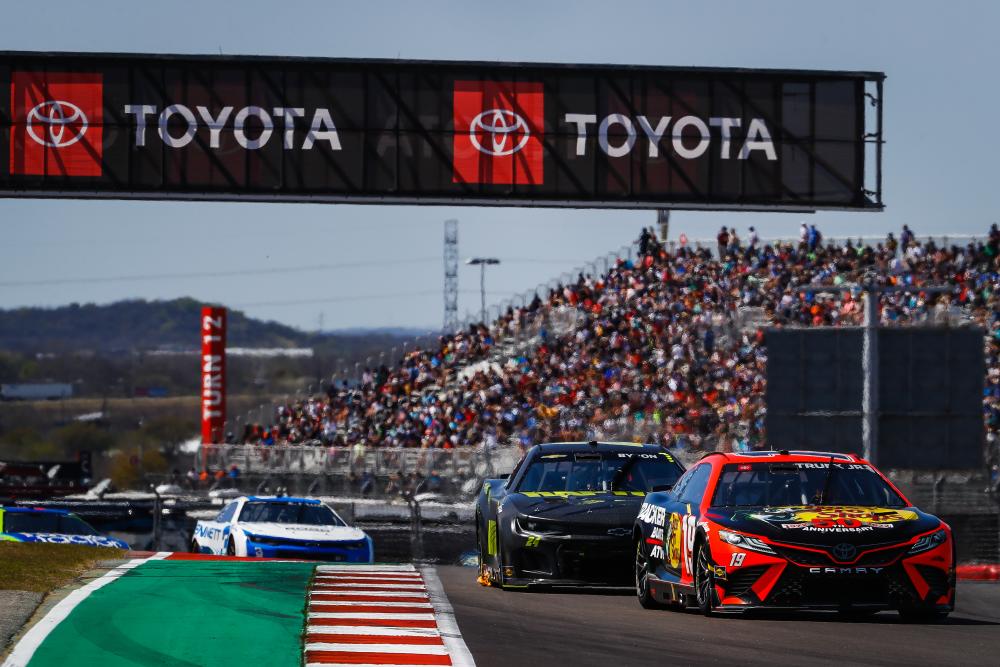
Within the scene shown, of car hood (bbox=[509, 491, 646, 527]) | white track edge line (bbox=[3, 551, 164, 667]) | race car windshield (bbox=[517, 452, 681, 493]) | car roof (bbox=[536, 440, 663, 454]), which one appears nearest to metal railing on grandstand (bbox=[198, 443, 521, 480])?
car roof (bbox=[536, 440, 663, 454])

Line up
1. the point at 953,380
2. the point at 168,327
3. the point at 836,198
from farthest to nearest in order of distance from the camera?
1. the point at 168,327
2. the point at 953,380
3. the point at 836,198

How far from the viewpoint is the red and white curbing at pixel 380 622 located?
9.77 m

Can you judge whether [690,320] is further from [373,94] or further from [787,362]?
[373,94]

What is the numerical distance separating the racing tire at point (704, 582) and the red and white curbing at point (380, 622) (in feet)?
5.72

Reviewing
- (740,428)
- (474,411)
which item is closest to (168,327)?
(474,411)

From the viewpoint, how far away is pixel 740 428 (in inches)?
1431

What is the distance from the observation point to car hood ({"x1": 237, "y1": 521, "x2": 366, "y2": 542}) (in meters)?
20.9

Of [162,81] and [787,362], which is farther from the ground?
[162,81]

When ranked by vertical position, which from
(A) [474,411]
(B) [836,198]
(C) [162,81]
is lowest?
(A) [474,411]

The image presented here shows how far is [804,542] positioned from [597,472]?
453cm

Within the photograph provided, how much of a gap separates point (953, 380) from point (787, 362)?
2.54 m

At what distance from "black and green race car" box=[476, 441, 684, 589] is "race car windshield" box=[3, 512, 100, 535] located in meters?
8.51

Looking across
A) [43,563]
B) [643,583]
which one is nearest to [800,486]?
[643,583]

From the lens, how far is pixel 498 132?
25312 millimetres
